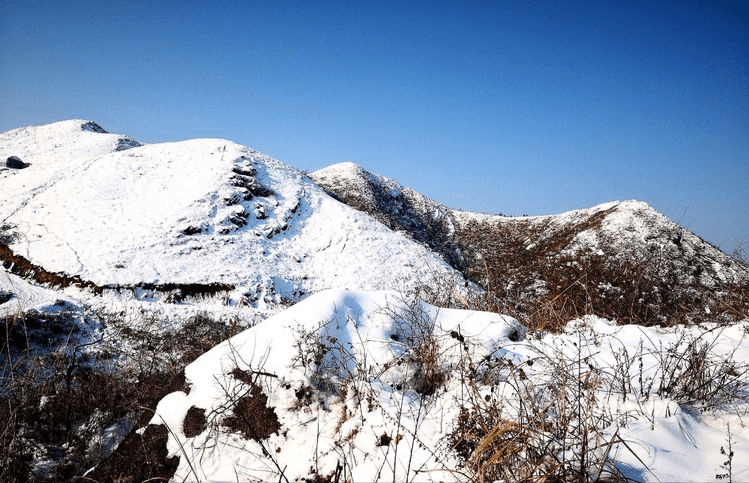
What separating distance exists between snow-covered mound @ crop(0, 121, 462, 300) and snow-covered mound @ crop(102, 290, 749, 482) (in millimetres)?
9404

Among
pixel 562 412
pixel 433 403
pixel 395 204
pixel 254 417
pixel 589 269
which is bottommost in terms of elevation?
pixel 254 417

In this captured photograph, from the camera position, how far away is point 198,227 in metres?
15.1

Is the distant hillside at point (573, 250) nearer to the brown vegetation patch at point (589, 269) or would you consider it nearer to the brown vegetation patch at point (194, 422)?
the brown vegetation patch at point (589, 269)

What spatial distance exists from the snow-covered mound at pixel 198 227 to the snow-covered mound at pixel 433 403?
9.40 metres

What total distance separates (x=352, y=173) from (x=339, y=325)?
82.6 ft

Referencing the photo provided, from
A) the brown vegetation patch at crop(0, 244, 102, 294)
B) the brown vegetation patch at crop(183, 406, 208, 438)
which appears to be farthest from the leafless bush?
the brown vegetation patch at crop(0, 244, 102, 294)

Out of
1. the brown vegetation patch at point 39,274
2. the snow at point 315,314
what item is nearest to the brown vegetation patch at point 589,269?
the snow at point 315,314

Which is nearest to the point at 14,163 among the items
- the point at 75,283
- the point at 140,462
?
the point at 75,283

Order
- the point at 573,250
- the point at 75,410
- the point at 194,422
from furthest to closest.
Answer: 1. the point at 573,250
2. the point at 75,410
3. the point at 194,422

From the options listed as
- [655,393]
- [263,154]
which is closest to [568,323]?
[655,393]

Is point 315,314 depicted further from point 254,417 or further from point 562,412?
point 562,412

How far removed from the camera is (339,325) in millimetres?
4035

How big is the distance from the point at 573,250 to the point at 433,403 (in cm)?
1800

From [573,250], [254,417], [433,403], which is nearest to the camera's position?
[433,403]
